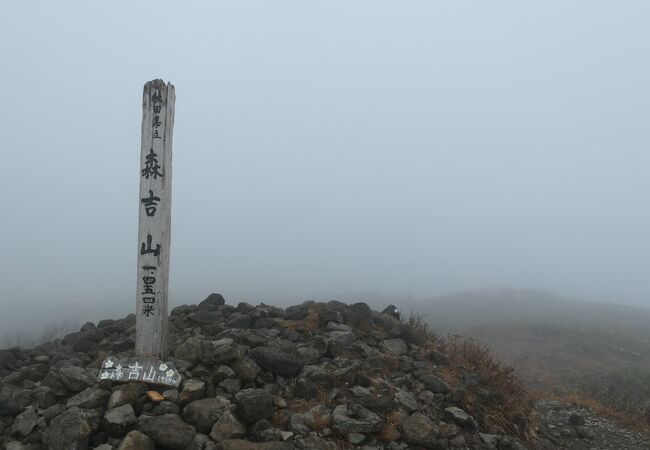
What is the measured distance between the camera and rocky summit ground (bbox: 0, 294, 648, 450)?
6227mm

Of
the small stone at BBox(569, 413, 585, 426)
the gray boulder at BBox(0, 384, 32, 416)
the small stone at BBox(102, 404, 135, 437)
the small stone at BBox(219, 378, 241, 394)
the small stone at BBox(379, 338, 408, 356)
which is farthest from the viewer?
the small stone at BBox(569, 413, 585, 426)

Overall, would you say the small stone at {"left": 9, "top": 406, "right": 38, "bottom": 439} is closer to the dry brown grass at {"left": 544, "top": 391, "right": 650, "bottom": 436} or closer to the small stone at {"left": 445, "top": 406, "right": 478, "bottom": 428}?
the small stone at {"left": 445, "top": 406, "right": 478, "bottom": 428}

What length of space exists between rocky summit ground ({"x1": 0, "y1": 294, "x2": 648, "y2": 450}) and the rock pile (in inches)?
0.7

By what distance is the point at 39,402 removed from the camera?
22.9 feet

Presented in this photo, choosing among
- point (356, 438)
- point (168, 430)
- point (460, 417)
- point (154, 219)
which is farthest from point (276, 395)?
point (154, 219)

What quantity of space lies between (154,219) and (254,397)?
3.51 m

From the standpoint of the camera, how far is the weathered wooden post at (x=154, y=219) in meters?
7.77

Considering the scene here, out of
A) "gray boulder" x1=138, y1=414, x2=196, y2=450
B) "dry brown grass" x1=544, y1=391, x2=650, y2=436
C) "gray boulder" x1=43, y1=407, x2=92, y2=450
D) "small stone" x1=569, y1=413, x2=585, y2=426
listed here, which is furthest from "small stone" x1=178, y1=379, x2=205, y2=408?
"dry brown grass" x1=544, y1=391, x2=650, y2=436

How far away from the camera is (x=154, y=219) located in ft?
25.8

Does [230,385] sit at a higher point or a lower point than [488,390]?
higher

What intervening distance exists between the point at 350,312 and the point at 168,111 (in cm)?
583

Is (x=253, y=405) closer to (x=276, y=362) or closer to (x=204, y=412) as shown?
(x=204, y=412)

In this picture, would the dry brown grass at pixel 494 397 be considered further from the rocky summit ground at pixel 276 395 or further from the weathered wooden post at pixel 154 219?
the weathered wooden post at pixel 154 219

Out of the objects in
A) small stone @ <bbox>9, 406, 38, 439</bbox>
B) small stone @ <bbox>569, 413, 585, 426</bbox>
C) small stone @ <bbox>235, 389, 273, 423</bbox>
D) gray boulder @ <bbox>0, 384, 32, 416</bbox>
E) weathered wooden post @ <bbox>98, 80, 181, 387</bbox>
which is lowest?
small stone @ <bbox>569, 413, 585, 426</bbox>
